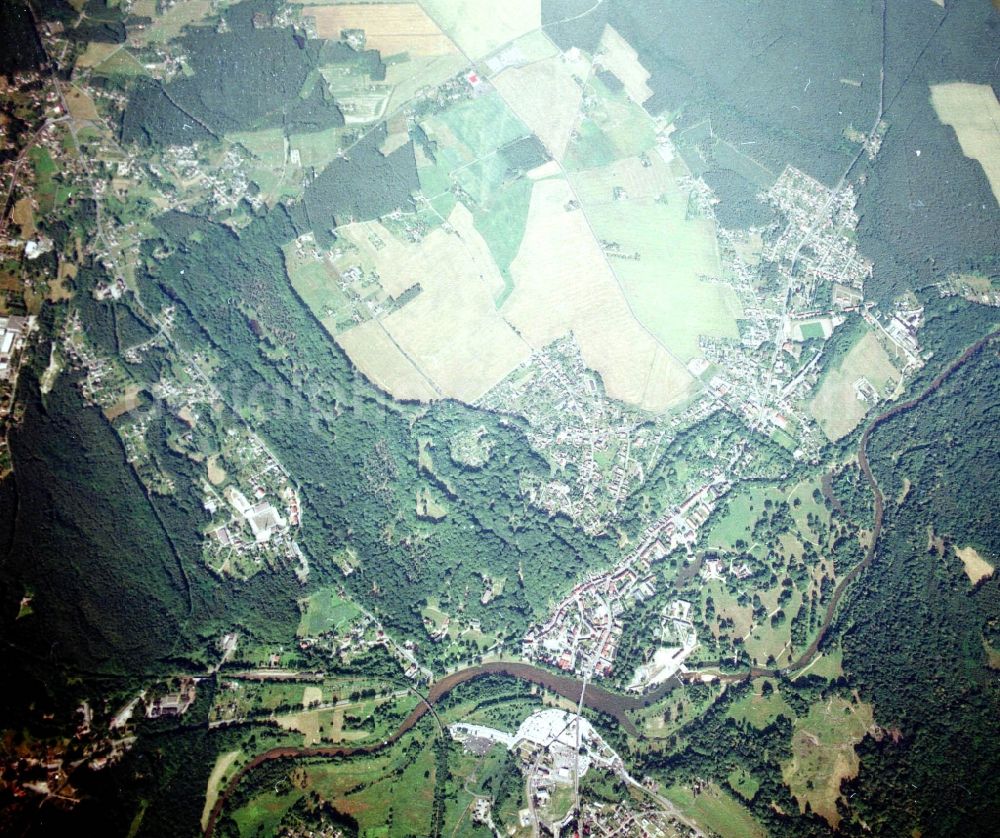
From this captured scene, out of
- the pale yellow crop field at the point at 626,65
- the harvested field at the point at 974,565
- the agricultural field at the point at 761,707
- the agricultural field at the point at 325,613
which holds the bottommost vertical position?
the agricultural field at the point at 761,707

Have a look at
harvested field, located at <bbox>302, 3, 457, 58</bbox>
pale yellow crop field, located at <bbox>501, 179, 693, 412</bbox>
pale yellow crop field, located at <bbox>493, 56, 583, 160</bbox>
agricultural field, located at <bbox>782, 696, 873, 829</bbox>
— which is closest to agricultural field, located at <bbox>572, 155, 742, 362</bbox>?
pale yellow crop field, located at <bbox>501, 179, 693, 412</bbox>

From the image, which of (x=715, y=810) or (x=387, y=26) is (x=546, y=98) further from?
(x=715, y=810)

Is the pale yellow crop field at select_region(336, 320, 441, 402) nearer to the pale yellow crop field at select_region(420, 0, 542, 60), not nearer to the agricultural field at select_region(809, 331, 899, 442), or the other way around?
the pale yellow crop field at select_region(420, 0, 542, 60)

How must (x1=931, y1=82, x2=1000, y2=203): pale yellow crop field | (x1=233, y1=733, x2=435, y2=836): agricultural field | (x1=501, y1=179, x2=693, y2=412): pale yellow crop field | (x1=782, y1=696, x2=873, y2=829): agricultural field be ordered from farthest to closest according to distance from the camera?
1. (x1=931, y1=82, x2=1000, y2=203): pale yellow crop field
2. (x1=501, y1=179, x2=693, y2=412): pale yellow crop field
3. (x1=782, y1=696, x2=873, y2=829): agricultural field
4. (x1=233, y1=733, x2=435, y2=836): agricultural field

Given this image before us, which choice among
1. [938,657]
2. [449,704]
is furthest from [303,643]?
[938,657]

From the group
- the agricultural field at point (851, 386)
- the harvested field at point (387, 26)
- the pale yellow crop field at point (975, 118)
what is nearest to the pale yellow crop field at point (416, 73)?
the harvested field at point (387, 26)

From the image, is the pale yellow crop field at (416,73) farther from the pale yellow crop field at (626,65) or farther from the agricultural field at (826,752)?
the agricultural field at (826,752)

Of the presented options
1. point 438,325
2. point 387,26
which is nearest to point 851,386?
point 438,325
